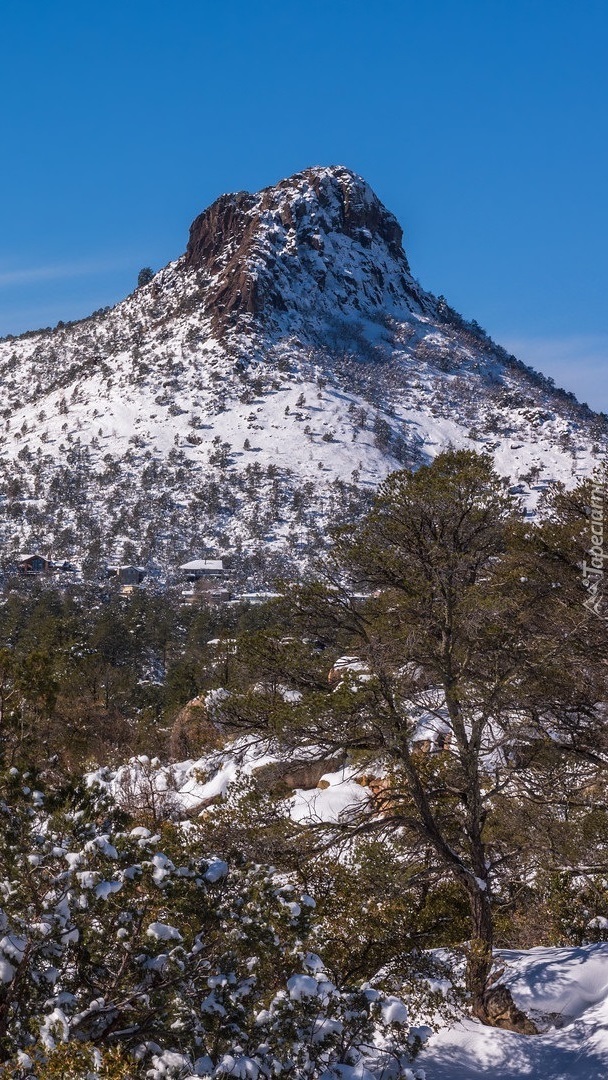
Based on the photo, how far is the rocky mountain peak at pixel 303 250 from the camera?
498 ft

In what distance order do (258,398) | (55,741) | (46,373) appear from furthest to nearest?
(46,373) < (258,398) < (55,741)

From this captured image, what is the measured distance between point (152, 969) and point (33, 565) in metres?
85.8

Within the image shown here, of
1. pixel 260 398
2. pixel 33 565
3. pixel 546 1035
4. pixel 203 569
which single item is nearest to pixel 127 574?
pixel 203 569

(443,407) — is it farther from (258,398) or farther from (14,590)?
(14,590)

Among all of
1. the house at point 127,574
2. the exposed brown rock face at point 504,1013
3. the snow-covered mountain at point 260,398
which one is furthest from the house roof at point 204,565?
the exposed brown rock face at point 504,1013

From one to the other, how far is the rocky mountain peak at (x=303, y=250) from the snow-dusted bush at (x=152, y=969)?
14671cm

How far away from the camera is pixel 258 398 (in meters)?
130

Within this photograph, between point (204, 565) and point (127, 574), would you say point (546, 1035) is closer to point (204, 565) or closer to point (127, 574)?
point (127, 574)

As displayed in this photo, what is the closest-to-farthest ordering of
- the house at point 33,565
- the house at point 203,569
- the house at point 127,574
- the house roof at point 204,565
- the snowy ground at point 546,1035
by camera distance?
1. the snowy ground at point 546,1035
2. the house at point 33,565
3. the house at point 127,574
4. the house at point 203,569
5. the house roof at point 204,565

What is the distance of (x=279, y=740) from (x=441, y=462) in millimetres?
3471

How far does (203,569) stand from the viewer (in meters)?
88.9

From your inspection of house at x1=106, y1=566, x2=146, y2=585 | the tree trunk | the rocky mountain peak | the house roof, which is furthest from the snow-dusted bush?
the rocky mountain peak

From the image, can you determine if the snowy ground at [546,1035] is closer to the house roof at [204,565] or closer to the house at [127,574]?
the house at [127,574]

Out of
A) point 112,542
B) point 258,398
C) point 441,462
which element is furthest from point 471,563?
point 258,398
